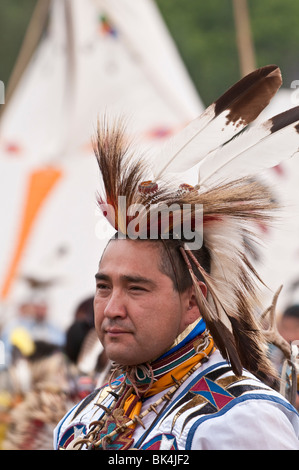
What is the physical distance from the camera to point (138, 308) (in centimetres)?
219

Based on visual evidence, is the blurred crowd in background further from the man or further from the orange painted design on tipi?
the orange painted design on tipi

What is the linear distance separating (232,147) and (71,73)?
869 centimetres

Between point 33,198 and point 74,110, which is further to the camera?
point 74,110

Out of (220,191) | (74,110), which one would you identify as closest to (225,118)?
(220,191)

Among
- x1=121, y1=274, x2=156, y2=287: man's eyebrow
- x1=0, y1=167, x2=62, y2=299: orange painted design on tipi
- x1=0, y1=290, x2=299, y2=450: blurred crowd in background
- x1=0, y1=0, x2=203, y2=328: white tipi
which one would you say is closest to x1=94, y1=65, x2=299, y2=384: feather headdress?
x1=121, y1=274, x2=156, y2=287: man's eyebrow

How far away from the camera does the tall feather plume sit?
2330 mm

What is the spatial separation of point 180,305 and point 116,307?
16cm

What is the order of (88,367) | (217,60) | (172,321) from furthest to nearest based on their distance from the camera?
(217,60)
(88,367)
(172,321)

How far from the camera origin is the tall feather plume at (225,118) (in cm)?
233

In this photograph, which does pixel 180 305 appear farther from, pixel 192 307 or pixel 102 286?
pixel 102 286

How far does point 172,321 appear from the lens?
2227mm

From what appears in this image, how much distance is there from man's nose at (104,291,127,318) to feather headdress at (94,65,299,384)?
17cm

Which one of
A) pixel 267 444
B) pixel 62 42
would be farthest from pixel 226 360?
pixel 62 42

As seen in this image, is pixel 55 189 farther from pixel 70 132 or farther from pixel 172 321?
pixel 172 321
